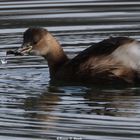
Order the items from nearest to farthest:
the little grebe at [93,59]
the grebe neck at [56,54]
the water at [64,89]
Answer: the water at [64,89]
the little grebe at [93,59]
the grebe neck at [56,54]

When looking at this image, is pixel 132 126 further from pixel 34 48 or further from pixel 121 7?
pixel 121 7

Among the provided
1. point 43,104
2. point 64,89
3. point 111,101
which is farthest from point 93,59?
point 43,104

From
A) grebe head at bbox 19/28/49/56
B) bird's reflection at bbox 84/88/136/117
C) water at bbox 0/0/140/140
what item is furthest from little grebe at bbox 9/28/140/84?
bird's reflection at bbox 84/88/136/117

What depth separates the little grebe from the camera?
9719 mm

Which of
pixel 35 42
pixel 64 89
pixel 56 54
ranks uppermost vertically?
pixel 35 42

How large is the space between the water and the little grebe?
18 cm

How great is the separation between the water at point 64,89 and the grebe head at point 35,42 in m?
0.26

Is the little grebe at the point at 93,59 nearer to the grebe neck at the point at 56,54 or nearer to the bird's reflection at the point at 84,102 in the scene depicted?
the grebe neck at the point at 56,54

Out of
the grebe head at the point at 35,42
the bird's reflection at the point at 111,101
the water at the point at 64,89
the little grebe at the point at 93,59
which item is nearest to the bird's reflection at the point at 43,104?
the water at the point at 64,89

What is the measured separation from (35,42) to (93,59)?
85 cm

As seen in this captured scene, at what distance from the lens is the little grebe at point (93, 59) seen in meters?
9.72

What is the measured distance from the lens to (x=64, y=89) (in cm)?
980

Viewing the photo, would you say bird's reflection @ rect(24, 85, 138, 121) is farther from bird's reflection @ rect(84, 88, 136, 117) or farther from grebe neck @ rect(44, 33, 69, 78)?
grebe neck @ rect(44, 33, 69, 78)

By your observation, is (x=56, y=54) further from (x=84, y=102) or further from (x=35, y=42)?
(x=84, y=102)
